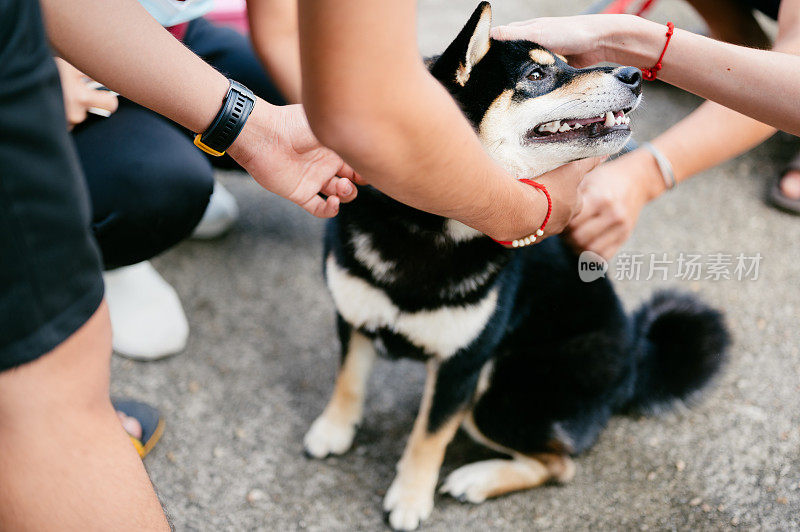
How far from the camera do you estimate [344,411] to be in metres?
1.35

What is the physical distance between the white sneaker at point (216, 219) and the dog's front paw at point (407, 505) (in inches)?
40.8

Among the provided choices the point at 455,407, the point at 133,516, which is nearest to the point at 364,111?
the point at 133,516

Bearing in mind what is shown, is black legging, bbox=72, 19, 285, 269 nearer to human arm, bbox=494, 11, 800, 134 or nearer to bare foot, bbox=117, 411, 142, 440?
bare foot, bbox=117, 411, 142, 440

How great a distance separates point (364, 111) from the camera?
23.7 inches

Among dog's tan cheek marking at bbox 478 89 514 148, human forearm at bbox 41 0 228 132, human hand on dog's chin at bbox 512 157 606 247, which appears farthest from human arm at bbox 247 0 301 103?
human hand on dog's chin at bbox 512 157 606 247

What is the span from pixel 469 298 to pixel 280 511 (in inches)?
23.2

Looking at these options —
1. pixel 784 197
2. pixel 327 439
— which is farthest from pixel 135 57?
pixel 784 197

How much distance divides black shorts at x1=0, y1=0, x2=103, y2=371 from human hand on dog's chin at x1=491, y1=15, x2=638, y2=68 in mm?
771

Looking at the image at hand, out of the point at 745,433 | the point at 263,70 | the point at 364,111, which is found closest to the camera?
the point at 364,111

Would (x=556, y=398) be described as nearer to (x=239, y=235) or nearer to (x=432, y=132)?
(x=432, y=132)

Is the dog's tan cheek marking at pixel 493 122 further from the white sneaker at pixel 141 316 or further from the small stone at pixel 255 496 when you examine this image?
the white sneaker at pixel 141 316

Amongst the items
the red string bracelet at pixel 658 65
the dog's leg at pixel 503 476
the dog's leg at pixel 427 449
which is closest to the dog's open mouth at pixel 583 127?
the red string bracelet at pixel 658 65

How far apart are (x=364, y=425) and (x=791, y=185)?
1816 mm

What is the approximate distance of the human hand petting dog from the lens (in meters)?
1.25
